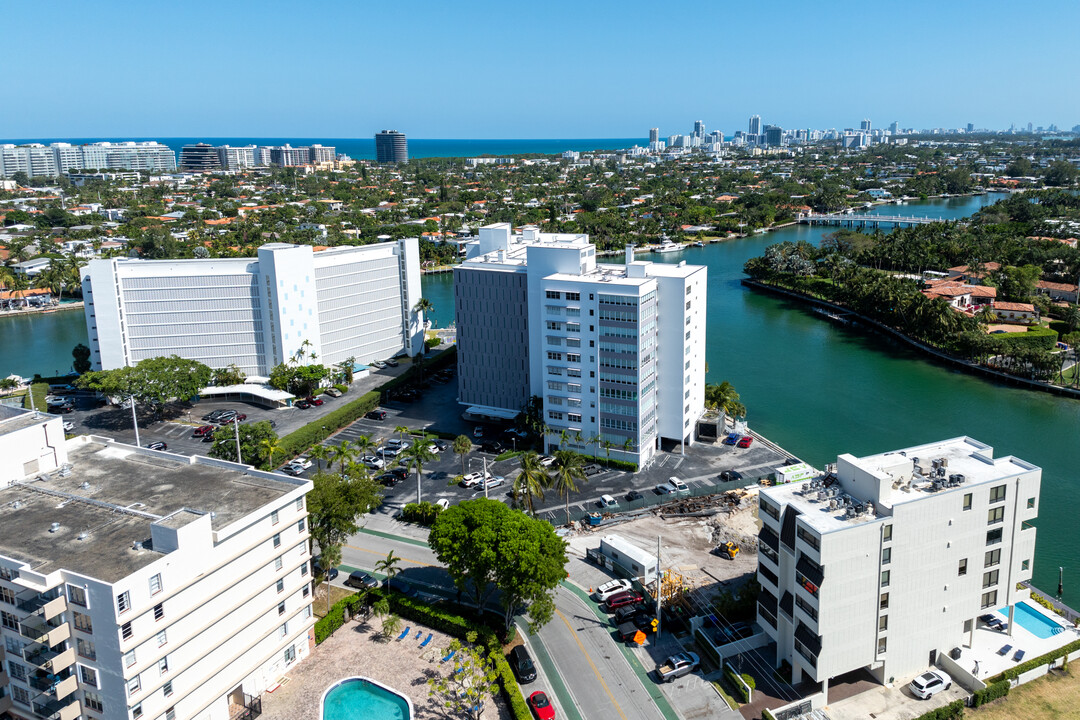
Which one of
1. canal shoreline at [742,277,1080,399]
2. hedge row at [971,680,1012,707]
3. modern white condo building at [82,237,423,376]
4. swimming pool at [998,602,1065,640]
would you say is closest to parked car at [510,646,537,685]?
hedge row at [971,680,1012,707]

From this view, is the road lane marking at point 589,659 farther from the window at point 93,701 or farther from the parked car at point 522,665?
the window at point 93,701

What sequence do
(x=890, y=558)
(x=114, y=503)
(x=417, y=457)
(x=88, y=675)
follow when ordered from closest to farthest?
(x=88, y=675)
(x=890, y=558)
(x=114, y=503)
(x=417, y=457)

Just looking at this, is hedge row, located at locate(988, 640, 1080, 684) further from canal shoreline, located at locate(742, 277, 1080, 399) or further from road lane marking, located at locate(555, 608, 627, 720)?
canal shoreline, located at locate(742, 277, 1080, 399)

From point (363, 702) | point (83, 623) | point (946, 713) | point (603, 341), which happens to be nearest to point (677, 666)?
point (946, 713)

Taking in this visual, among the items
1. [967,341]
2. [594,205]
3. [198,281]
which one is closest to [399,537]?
[198,281]

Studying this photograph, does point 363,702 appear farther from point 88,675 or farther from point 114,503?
point 114,503
